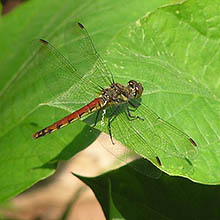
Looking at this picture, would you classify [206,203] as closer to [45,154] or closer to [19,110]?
[45,154]

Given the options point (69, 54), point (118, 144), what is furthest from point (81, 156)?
point (118, 144)

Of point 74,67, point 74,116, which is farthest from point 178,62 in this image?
point 74,67

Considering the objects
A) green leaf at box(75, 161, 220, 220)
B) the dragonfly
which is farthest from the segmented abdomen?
green leaf at box(75, 161, 220, 220)

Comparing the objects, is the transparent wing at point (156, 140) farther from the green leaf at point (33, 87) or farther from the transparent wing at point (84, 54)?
the transparent wing at point (84, 54)

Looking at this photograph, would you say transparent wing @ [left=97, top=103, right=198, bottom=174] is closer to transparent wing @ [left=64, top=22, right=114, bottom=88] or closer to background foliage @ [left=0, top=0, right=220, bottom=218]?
background foliage @ [left=0, top=0, right=220, bottom=218]

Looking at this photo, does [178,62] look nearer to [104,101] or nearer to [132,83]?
[132,83]
